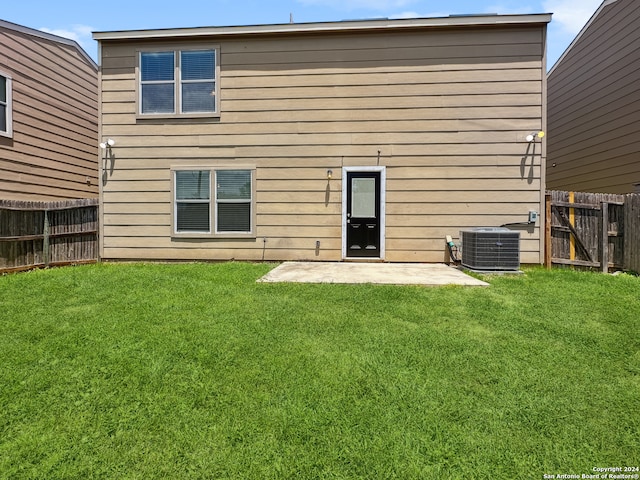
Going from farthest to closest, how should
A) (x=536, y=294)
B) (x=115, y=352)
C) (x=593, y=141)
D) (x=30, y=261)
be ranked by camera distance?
(x=593, y=141) → (x=30, y=261) → (x=536, y=294) → (x=115, y=352)

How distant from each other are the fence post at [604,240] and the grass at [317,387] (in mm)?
2646

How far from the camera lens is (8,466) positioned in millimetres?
1520

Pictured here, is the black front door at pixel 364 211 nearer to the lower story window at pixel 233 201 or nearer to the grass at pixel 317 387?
the lower story window at pixel 233 201

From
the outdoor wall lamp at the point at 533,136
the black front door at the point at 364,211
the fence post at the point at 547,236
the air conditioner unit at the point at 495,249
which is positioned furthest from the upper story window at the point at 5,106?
the fence post at the point at 547,236

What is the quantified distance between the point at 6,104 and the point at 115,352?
860cm

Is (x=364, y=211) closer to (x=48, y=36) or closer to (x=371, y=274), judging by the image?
(x=371, y=274)

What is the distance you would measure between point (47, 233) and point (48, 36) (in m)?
→ 6.02

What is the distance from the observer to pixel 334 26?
21.0 feet

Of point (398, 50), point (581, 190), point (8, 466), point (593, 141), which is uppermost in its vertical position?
point (398, 50)

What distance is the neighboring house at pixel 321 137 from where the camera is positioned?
20.9 ft

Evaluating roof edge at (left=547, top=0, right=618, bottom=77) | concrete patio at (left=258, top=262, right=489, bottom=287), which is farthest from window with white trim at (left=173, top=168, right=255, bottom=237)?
roof edge at (left=547, top=0, right=618, bottom=77)

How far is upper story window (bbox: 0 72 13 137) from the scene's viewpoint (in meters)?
7.45

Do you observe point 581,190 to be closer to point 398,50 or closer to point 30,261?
point 398,50

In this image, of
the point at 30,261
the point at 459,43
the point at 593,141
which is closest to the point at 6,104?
the point at 30,261
